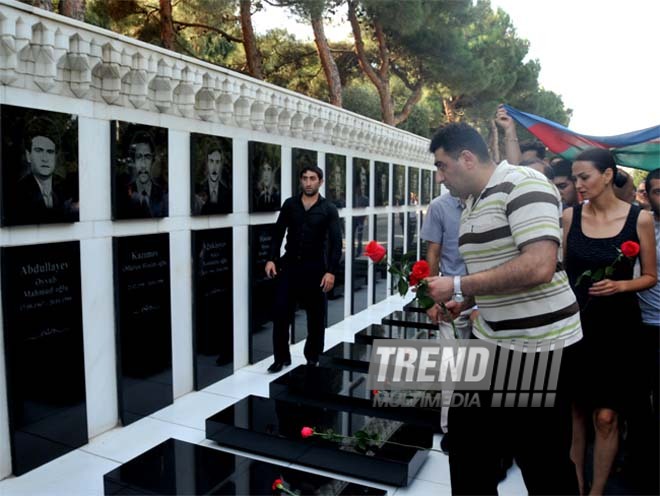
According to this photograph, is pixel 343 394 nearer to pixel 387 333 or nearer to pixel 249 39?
pixel 387 333

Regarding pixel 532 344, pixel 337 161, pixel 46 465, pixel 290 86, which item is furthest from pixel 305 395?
pixel 290 86

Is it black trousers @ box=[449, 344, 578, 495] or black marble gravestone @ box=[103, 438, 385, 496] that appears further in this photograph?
black marble gravestone @ box=[103, 438, 385, 496]

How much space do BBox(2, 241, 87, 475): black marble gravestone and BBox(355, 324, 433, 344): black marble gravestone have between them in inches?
117

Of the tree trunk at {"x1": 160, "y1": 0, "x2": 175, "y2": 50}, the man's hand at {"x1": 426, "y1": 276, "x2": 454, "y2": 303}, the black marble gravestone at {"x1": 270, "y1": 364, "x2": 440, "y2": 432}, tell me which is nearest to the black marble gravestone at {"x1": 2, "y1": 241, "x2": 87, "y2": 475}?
the black marble gravestone at {"x1": 270, "y1": 364, "x2": 440, "y2": 432}

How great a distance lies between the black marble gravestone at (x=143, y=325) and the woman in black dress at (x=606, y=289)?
292 cm

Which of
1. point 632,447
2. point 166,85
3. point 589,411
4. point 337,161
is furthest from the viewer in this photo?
point 337,161

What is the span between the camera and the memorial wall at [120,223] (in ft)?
10.5

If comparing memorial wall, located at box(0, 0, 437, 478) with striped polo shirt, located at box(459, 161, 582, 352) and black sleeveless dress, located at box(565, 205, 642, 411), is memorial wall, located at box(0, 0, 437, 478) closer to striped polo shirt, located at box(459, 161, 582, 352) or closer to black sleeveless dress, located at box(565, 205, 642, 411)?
striped polo shirt, located at box(459, 161, 582, 352)

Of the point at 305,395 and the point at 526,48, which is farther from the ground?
the point at 526,48

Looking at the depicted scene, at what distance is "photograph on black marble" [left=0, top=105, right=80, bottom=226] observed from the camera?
3.10 m

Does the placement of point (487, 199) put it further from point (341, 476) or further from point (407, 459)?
point (341, 476)

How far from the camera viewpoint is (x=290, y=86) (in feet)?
50.8

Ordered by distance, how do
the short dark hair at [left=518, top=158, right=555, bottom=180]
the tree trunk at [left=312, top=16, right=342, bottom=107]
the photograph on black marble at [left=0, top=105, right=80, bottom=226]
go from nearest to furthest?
1. the photograph on black marble at [left=0, top=105, right=80, bottom=226]
2. the short dark hair at [left=518, top=158, right=555, bottom=180]
3. the tree trunk at [left=312, top=16, right=342, bottom=107]

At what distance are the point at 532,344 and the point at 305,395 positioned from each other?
8.32 feet
